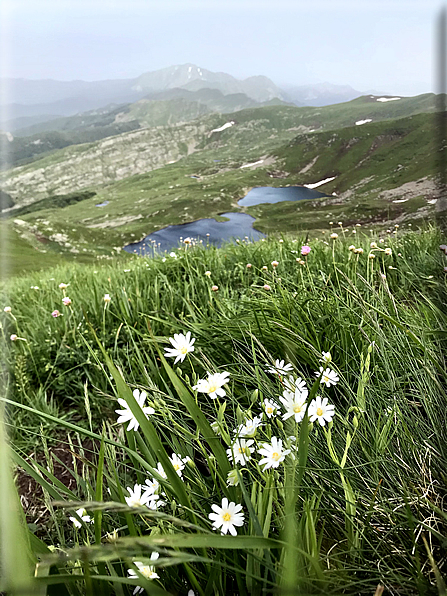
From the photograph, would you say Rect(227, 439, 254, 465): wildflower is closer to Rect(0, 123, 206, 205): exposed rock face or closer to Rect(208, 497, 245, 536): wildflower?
Rect(208, 497, 245, 536): wildflower

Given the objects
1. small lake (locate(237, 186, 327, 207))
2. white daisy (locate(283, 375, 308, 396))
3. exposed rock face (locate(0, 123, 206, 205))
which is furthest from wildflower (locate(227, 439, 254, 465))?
exposed rock face (locate(0, 123, 206, 205))

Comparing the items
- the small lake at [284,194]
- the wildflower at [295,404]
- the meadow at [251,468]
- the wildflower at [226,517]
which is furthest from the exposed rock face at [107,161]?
the wildflower at [226,517]

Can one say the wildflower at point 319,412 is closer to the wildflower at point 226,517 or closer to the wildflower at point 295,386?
the wildflower at point 295,386

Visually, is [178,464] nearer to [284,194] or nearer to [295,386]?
[295,386]

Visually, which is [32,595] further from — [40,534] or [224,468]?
[40,534]

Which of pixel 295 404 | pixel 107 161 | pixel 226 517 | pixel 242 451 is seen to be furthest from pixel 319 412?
pixel 107 161

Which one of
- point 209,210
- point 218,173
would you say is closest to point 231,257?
point 209,210
